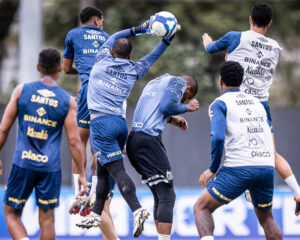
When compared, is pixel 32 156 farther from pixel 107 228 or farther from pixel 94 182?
pixel 107 228

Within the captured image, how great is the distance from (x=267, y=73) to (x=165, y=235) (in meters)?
2.47

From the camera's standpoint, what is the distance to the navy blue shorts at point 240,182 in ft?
22.2

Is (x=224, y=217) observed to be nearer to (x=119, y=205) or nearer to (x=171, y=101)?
(x=119, y=205)

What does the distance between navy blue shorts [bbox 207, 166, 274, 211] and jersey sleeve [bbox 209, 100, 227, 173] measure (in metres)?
0.18

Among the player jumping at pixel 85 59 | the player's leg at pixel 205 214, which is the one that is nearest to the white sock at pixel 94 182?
the player jumping at pixel 85 59

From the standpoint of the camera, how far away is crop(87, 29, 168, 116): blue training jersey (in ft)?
25.0

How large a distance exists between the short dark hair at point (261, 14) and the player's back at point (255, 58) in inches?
5.7

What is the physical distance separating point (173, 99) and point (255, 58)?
121 cm

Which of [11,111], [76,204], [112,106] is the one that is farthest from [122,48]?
[76,204]

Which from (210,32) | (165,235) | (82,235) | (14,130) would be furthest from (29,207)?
(210,32)

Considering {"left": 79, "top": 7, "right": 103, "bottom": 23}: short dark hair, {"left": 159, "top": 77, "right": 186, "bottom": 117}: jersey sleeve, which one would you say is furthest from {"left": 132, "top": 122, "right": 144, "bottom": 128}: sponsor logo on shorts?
{"left": 79, "top": 7, "right": 103, "bottom": 23}: short dark hair

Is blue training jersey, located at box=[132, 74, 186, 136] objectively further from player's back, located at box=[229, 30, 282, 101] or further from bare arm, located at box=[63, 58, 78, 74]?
bare arm, located at box=[63, 58, 78, 74]

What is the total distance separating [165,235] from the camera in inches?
299

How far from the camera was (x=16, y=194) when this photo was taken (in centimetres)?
684
